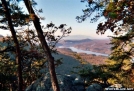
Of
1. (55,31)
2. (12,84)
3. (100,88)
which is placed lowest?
(12,84)

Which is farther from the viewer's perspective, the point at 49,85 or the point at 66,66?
the point at 66,66

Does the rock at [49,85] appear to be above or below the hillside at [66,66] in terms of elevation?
above

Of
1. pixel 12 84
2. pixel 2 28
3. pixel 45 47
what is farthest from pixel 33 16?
pixel 12 84

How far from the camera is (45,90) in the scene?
16297 mm

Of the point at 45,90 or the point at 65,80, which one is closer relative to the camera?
the point at 45,90

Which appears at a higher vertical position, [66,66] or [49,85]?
[49,85]

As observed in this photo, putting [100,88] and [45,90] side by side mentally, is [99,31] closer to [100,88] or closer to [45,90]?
[45,90]

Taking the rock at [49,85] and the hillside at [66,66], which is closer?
the rock at [49,85]

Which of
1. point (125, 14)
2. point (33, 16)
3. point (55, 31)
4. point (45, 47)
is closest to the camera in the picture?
point (125, 14)

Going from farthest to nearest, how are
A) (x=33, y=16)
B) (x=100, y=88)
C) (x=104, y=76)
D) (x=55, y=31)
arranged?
(x=55, y=31)
(x=104, y=76)
(x=100, y=88)
(x=33, y=16)

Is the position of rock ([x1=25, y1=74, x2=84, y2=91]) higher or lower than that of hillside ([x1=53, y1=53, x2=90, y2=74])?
higher

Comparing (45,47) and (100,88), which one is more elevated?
(45,47)

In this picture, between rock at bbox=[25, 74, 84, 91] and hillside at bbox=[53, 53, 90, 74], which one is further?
hillside at bbox=[53, 53, 90, 74]

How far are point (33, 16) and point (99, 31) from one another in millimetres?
2731
